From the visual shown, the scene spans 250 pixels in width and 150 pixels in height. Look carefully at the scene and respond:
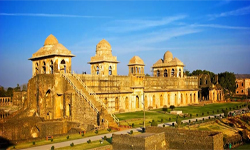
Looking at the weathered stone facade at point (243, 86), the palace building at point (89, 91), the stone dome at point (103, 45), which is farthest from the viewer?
the weathered stone facade at point (243, 86)

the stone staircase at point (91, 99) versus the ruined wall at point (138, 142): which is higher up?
the stone staircase at point (91, 99)

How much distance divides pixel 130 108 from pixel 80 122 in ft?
65.9

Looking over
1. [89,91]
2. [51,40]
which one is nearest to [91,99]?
[89,91]

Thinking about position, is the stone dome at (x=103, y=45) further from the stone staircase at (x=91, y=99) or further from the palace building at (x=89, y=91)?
the stone staircase at (x=91, y=99)

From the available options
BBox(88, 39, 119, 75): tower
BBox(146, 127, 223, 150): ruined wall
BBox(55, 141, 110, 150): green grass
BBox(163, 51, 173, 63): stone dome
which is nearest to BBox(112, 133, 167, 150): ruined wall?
BBox(146, 127, 223, 150): ruined wall

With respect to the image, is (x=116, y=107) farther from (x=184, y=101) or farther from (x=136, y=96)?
(x=184, y=101)

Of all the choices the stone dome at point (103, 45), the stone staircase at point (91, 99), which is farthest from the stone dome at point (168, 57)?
the stone staircase at point (91, 99)

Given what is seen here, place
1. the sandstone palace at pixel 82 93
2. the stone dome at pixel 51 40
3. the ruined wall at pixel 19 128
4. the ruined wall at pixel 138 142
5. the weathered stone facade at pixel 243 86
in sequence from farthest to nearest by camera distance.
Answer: the weathered stone facade at pixel 243 86
the stone dome at pixel 51 40
the sandstone palace at pixel 82 93
the ruined wall at pixel 19 128
the ruined wall at pixel 138 142

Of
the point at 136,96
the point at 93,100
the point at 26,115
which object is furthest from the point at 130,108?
the point at 26,115

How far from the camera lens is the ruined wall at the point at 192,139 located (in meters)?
32.8

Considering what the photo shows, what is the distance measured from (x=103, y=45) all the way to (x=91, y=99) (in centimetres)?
2284

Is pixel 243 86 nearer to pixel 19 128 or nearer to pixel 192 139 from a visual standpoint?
pixel 192 139

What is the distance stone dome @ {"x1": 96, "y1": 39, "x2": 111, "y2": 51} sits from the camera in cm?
6862

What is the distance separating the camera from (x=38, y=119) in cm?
4703
